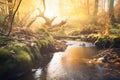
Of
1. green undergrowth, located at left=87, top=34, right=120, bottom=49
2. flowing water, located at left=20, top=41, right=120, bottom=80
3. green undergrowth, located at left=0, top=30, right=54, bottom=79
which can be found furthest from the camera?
green undergrowth, located at left=87, top=34, right=120, bottom=49

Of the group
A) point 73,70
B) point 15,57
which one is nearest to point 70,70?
point 73,70

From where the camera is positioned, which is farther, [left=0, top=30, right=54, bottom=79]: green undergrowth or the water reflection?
the water reflection

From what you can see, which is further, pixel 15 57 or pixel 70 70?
pixel 70 70

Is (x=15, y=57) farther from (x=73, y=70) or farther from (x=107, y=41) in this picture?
(x=107, y=41)

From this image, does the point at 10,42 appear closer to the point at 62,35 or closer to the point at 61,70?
the point at 61,70

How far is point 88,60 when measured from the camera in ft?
41.7

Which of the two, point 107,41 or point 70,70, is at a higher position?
point 107,41

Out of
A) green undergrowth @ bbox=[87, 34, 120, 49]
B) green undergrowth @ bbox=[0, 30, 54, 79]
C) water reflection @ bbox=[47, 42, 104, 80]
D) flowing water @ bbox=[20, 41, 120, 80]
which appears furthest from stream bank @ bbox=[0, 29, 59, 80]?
green undergrowth @ bbox=[87, 34, 120, 49]

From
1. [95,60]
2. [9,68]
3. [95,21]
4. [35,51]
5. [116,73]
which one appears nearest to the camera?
[9,68]

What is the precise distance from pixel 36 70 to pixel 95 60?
4161 millimetres

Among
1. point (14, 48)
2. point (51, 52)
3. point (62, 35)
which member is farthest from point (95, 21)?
point (14, 48)

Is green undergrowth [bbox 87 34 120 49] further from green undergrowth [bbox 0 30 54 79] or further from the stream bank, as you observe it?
green undergrowth [bbox 0 30 54 79]

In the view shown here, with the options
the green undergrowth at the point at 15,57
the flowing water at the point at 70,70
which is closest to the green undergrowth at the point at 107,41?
the flowing water at the point at 70,70

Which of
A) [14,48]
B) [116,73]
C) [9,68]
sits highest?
[14,48]
